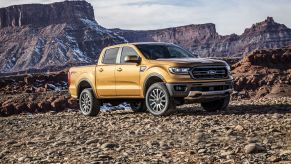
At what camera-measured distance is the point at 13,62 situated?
655 feet

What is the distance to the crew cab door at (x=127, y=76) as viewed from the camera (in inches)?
430

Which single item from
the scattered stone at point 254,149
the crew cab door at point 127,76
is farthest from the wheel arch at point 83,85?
the scattered stone at point 254,149

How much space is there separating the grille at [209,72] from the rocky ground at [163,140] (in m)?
0.89

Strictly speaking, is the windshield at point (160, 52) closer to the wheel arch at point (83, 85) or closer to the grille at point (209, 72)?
the grille at point (209, 72)

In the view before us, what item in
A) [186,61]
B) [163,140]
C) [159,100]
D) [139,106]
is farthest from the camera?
[139,106]

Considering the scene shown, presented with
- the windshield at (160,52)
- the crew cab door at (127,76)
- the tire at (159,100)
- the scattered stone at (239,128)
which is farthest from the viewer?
the windshield at (160,52)

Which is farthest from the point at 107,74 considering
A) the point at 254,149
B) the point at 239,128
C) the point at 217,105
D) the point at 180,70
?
the point at 254,149

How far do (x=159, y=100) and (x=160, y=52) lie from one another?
1370 millimetres

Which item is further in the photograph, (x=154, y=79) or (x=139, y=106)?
(x=139, y=106)

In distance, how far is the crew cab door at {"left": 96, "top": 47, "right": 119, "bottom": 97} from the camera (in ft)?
37.9

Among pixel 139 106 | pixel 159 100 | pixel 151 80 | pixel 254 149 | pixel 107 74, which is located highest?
pixel 107 74

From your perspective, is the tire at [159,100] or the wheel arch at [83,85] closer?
the tire at [159,100]

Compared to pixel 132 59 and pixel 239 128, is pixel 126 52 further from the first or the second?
pixel 239 128

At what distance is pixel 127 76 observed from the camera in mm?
11102
